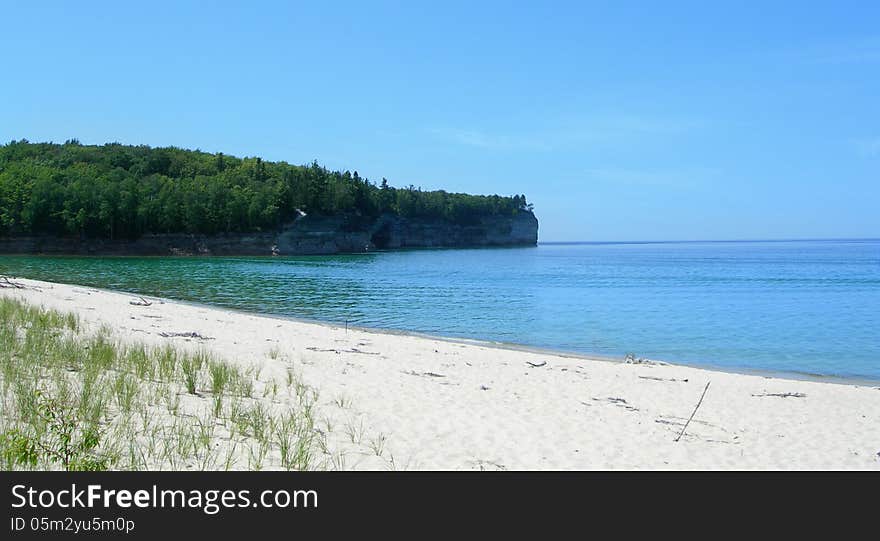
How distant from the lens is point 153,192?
397 feet

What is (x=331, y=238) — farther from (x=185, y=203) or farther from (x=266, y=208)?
(x=185, y=203)

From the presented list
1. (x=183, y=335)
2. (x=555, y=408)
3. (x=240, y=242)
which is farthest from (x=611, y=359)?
(x=240, y=242)

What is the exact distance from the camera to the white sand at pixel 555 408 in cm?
753

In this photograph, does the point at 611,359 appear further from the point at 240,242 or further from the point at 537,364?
the point at 240,242

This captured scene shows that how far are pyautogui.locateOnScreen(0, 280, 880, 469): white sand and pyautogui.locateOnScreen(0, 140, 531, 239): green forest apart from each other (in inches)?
4109

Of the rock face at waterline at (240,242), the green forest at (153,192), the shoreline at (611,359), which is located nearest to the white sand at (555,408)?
the shoreline at (611,359)

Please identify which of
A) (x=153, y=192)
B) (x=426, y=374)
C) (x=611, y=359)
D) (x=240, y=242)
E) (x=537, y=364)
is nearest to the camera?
(x=426, y=374)

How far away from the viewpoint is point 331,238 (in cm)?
12631

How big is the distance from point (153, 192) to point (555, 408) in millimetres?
127690

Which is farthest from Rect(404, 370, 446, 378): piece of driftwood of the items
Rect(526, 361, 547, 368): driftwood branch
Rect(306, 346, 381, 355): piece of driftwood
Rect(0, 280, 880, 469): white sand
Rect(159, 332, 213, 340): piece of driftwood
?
Rect(159, 332, 213, 340): piece of driftwood

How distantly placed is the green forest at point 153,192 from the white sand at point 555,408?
4109 inches

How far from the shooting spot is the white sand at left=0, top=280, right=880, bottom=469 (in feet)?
24.7
